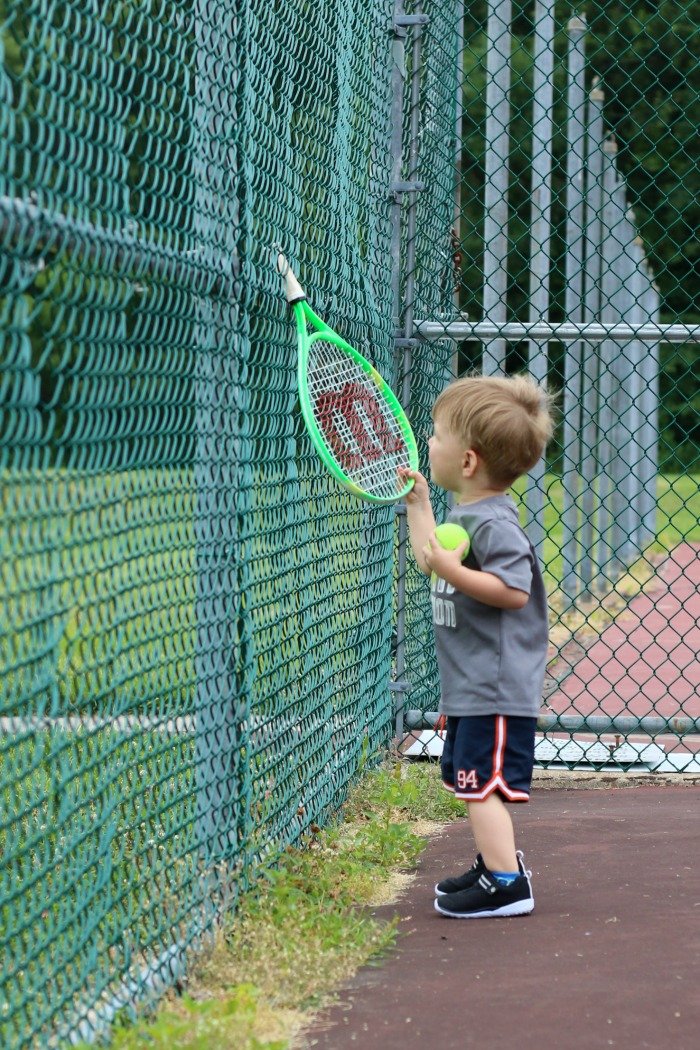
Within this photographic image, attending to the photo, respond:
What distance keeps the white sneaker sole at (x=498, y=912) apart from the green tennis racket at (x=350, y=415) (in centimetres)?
103

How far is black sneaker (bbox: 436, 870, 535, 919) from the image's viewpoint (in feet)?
12.2

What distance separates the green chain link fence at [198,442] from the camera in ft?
7.91

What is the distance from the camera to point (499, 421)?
3.70 metres

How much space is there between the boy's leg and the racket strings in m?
0.79

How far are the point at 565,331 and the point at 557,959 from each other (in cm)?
259

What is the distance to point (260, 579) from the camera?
3684mm

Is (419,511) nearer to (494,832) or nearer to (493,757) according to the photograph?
(493,757)

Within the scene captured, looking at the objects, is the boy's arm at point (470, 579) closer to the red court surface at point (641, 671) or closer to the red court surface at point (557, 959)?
the red court surface at point (557, 959)

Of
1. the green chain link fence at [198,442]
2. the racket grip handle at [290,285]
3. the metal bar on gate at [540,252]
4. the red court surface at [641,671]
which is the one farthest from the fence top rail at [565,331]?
the racket grip handle at [290,285]

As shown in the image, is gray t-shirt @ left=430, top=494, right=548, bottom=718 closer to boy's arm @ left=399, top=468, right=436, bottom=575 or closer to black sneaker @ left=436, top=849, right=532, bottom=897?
boy's arm @ left=399, top=468, right=436, bottom=575

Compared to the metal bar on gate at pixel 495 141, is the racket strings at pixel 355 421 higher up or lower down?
lower down

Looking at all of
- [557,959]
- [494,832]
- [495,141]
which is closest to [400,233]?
[495,141]

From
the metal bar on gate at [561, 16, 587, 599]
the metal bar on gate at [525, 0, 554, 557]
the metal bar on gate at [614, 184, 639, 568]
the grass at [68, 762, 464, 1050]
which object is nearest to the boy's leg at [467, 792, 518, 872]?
the grass at [68, 762, 464, 1050]

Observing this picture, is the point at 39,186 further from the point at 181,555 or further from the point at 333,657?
the point at 333,657
